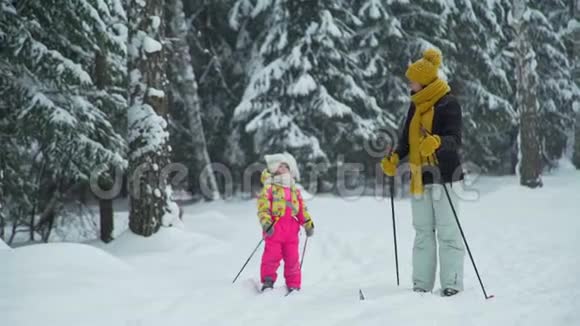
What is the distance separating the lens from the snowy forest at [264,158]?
4.54 m

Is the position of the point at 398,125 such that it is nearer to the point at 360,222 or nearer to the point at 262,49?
the point at 262,49

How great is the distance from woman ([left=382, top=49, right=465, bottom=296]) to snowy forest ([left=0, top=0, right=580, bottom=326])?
0.23 ft

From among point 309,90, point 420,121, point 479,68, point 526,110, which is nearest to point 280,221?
point 420,121

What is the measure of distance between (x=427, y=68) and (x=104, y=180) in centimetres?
637

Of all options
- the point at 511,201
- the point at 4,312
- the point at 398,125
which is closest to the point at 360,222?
the point at 511,201

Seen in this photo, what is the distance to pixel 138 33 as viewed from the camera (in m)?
7.79

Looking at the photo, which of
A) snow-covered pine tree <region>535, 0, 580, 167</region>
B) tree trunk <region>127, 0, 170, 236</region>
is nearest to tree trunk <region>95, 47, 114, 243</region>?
tree trunk <region>127, 0, 170, 236</region>

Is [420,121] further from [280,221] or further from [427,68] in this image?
[280,221]

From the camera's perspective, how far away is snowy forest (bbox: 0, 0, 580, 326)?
4535mm

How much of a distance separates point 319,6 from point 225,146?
5.84 m

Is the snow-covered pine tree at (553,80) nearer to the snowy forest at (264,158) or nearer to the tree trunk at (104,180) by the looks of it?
the snowy forest at (264,158)

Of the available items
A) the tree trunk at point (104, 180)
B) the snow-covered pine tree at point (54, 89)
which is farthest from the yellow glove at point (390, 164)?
the tree trunk at point (104, 180)

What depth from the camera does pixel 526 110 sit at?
14.4 meters

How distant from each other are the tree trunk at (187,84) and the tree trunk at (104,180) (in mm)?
4538
